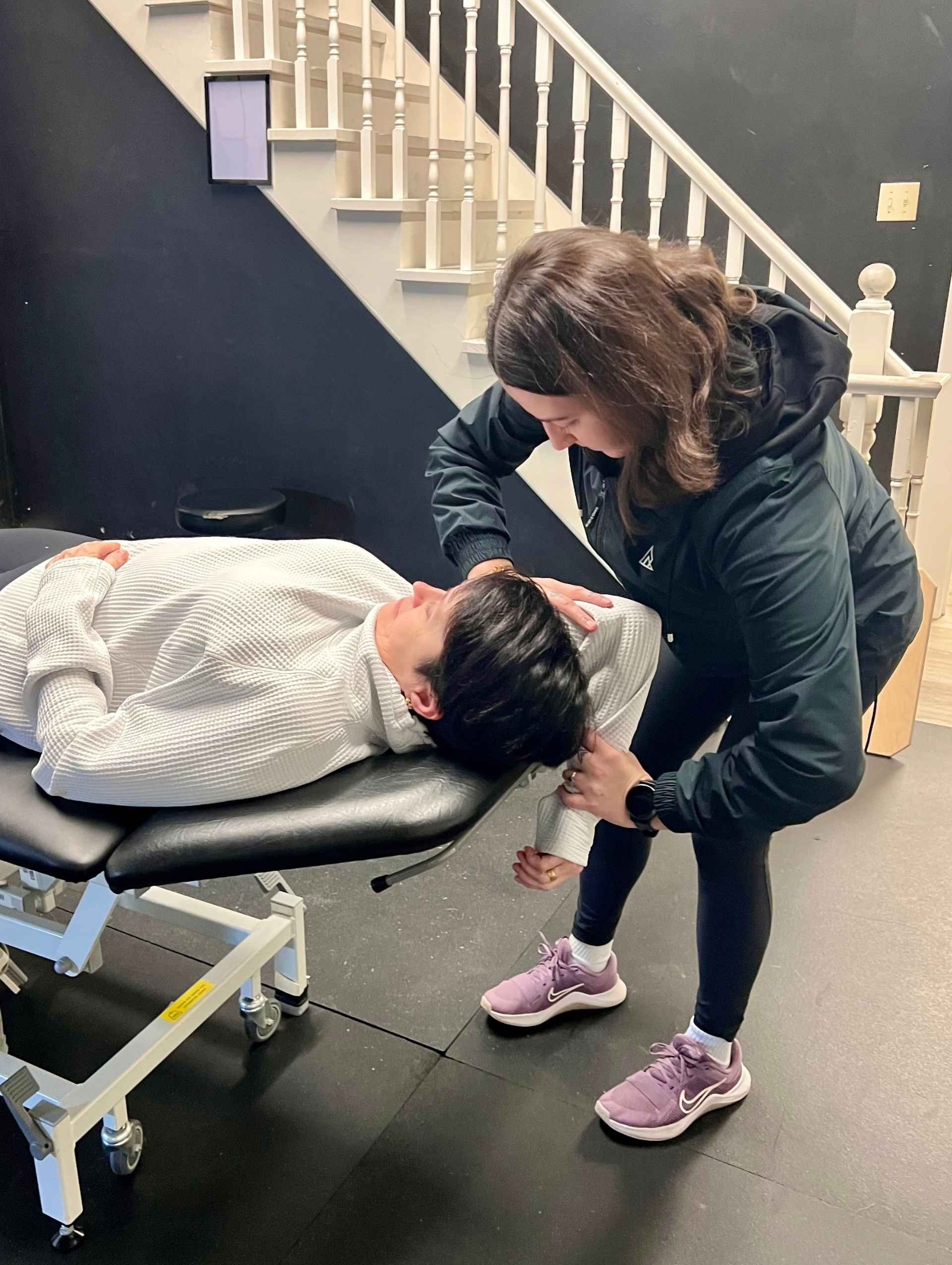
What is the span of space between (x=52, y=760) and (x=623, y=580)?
0.67m

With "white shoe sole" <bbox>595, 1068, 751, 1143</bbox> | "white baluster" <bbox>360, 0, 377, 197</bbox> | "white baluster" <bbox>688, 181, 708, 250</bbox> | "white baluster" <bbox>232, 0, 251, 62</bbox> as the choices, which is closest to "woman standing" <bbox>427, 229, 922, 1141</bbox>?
"white shoe sole" <bbox>595, 1068, 751, 1143</bbox>

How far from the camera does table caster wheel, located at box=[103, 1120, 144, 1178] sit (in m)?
1.30

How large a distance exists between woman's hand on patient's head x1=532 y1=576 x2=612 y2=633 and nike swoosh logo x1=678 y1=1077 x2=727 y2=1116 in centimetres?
69

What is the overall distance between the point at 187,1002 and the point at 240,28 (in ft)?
8.27

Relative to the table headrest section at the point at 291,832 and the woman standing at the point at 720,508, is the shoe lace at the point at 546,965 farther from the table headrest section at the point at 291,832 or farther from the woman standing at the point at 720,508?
the table headrest section at the point at 291,832

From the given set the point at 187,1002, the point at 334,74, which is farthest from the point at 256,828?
the point at 334,74

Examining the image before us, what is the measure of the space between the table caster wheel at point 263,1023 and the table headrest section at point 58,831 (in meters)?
0.57

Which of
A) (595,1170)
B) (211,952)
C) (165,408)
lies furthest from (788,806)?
(165,408)

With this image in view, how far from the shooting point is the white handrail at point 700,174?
7.75ft

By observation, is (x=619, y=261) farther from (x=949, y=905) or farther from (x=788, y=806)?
(x=949, y=905)

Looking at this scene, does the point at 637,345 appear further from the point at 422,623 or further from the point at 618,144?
the point at 618,144

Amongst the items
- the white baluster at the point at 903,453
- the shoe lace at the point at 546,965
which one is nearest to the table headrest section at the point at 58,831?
the shoe lace at the point at 546,965

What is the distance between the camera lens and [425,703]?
1.12 meters

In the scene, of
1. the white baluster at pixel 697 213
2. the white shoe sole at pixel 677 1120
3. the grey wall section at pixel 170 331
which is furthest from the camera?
the grey wall section at pixel 170 331
